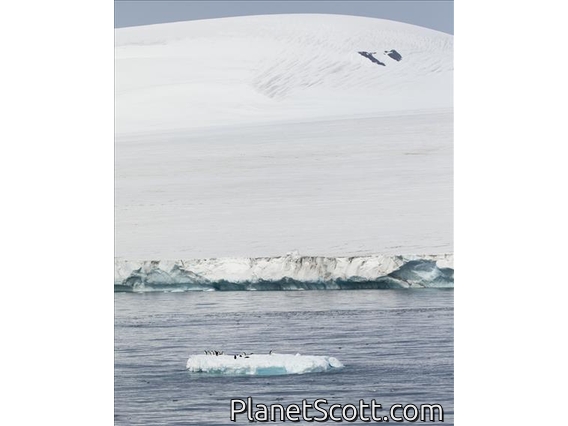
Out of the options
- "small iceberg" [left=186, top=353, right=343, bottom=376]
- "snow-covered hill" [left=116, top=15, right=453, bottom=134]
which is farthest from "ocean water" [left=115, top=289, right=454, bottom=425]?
"snow-covered hill" [left=116, top=15, right=453, bottom=134]

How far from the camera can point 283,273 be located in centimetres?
791

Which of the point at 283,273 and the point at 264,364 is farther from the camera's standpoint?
the point at 283,273

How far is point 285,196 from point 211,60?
113cm

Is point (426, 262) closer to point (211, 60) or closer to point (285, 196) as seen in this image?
point (285, 196)

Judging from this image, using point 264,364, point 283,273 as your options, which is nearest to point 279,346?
point 264,364

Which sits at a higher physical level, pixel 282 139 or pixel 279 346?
pixel 282 139

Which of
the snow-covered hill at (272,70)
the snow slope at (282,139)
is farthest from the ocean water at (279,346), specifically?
the snow-covered hill at (272,70)

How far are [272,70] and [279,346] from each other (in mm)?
2025

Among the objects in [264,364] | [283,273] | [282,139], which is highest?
[282,139]

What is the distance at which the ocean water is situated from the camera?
7730 millimetres

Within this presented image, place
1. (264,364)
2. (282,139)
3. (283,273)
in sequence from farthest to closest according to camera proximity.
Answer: (282,139) < (283,273) < (264,364)

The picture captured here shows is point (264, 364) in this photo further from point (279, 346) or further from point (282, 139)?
point (282, 139)

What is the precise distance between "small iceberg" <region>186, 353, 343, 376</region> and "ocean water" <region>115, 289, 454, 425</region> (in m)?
0.04
